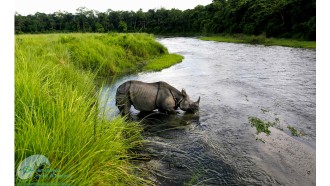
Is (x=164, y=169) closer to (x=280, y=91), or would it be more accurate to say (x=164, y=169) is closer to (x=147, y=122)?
(x=147, y=122)

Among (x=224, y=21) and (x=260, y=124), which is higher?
(x=224, y=21)

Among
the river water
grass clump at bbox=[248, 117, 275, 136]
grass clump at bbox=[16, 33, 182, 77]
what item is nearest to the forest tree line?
grass clump at bbox=[16, 33, 182, 77]

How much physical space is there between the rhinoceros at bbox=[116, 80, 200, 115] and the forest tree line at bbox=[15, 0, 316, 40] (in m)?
9.57

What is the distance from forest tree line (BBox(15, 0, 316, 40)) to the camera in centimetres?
3525

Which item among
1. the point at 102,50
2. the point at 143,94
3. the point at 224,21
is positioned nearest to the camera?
the point at 143,94

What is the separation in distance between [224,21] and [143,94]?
6779 centimetres

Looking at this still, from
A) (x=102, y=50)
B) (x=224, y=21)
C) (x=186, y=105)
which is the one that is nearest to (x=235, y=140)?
(x=186, y=105)

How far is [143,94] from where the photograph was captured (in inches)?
296

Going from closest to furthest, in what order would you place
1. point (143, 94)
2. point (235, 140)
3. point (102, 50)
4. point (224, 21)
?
point (235, 140), point (143, 94), point (102, 50), point (224, 21)

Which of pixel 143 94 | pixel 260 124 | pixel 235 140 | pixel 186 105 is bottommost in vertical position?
pixel 235 140

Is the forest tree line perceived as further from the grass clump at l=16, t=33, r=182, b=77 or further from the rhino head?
the rhino head

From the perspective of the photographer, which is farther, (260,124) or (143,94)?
(143,94)

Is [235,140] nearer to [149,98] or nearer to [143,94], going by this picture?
[149,98]

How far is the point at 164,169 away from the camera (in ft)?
15.7
